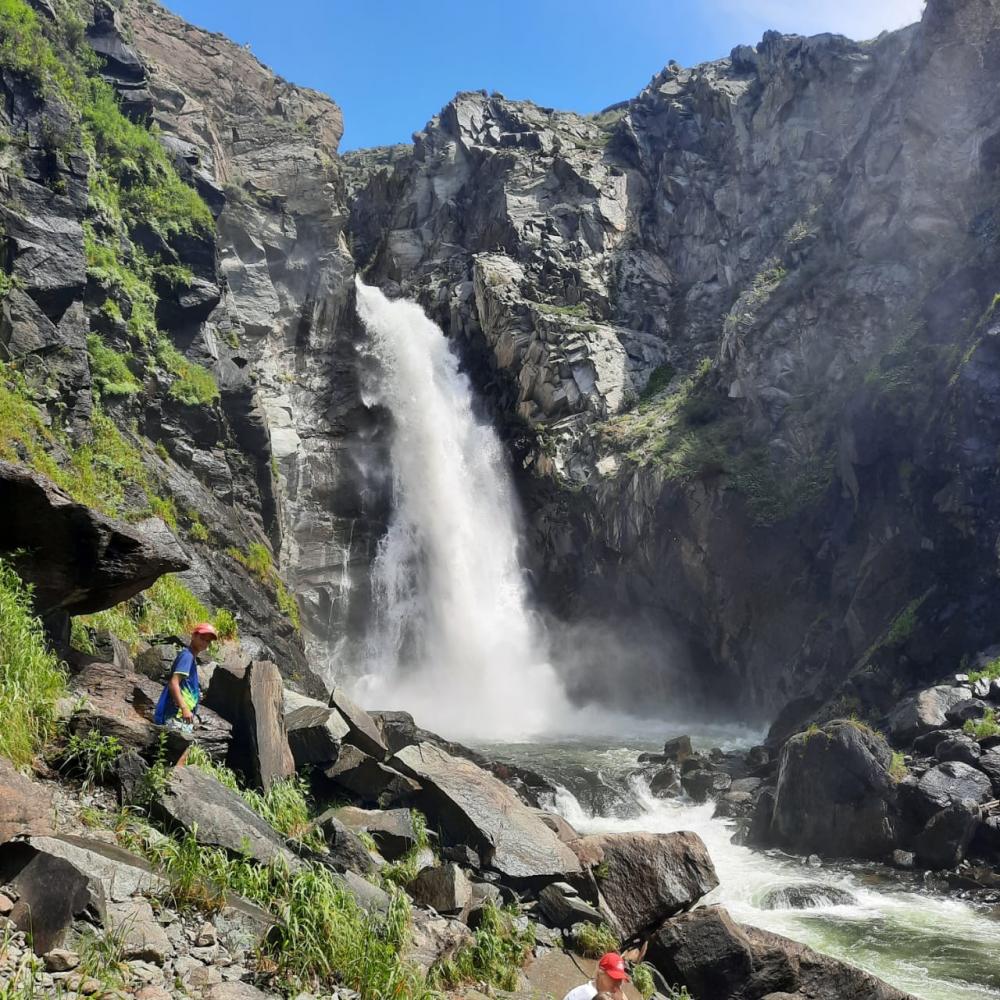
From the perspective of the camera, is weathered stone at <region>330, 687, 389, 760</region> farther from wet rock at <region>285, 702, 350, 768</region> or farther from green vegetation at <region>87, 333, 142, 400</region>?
green vegetation at <region>87, 333, 142, 400</region>

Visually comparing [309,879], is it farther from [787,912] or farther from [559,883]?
[787,912]

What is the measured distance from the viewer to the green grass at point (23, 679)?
6.27m

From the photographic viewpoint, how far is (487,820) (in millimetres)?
9062

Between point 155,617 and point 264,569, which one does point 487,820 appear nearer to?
point 155,617

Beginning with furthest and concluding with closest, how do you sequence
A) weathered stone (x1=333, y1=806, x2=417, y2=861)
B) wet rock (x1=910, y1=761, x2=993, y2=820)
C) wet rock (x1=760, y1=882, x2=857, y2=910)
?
wet rock (x1=910, y1=761, x2=993, y2=820), wet rock (x1=760, y1=882, x2=857, y2=910), weathered stone (x1=333, y1=806, x2=417, y2=861)

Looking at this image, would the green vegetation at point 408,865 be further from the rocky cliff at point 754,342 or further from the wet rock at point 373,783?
the rocky cliff at point 754,342

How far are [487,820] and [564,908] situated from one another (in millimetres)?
1338

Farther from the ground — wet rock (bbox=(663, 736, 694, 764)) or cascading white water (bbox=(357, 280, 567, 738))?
cascading white water (bbox=(357, 280, 567, 738))

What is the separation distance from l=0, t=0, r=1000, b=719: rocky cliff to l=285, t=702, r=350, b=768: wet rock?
717 cm

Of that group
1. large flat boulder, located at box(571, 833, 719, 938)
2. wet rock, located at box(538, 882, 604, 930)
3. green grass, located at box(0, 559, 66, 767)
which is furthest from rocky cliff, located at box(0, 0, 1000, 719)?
large flat boulder, located at box(571, 833, 719, 938)

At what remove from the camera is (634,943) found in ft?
28.3

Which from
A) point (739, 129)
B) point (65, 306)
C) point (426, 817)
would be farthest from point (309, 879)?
point (739, 129)

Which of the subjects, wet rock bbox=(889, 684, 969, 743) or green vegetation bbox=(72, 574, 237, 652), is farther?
wet rock bbox=(889, 684, 969, 743)

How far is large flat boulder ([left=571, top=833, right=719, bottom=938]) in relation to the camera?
886 cm
